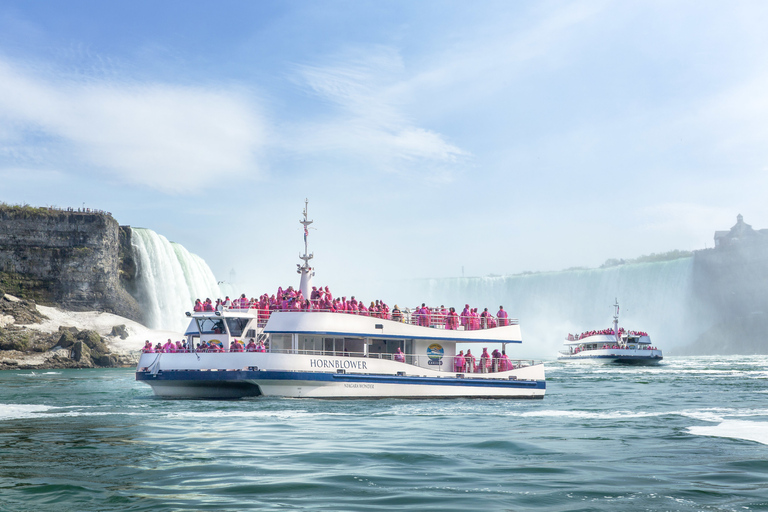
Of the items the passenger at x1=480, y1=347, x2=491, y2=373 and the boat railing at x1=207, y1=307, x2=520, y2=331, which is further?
the passenger at x1=480, y1=347, x2=491, y2=373

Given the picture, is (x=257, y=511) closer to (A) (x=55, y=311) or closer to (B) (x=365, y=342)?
(B) (x=365, y=342)

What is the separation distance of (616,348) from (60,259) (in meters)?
60.6

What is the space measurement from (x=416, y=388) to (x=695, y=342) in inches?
3923

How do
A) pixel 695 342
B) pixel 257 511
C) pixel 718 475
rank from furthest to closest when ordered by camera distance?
pixel 695 342 < pixel 718 475 < pixel 257 511

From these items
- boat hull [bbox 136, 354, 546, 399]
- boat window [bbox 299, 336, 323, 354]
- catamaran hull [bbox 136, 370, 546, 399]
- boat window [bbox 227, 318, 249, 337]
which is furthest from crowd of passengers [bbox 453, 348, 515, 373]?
boat window [bbox 227, 318, 249, 337]

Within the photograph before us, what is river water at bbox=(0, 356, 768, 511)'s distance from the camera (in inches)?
402

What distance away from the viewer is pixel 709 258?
117m

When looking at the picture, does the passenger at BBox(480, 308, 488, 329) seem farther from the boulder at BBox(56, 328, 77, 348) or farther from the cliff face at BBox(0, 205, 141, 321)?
the cliff face at BBox(0, 205, 141, 321)

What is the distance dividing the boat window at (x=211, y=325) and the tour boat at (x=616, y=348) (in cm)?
5649

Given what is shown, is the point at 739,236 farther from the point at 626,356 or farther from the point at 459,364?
the point at 459,364

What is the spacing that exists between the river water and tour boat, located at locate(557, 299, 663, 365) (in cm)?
5100

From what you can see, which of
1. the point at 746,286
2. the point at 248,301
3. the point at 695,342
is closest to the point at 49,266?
the point at 248,301

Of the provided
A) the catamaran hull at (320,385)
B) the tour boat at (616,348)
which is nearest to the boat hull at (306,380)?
the catamaran hull at (320,385)

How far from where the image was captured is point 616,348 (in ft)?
251
